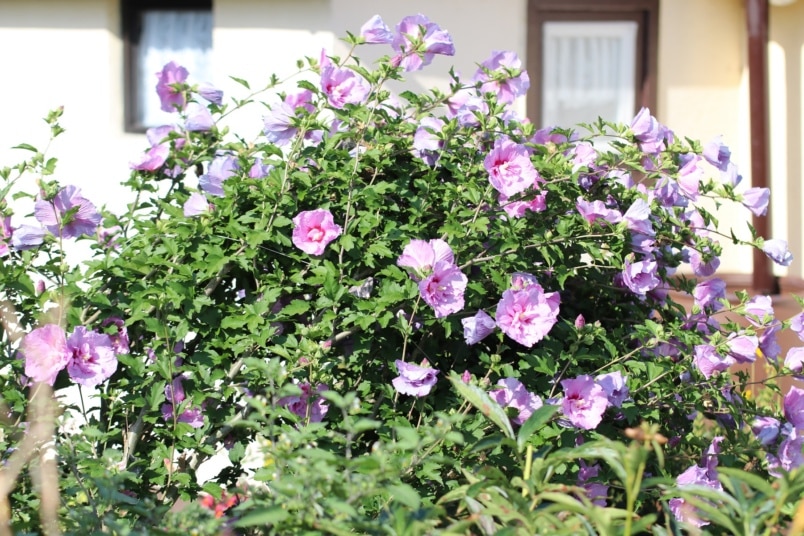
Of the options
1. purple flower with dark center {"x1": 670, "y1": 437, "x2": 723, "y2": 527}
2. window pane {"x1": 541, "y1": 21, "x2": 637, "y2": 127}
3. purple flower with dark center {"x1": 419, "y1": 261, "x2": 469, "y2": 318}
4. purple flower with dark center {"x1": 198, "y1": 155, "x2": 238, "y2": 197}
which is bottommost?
purple flower with dark center {"x1": 670, "y1": 437, "x2": 723, "y2": 527}

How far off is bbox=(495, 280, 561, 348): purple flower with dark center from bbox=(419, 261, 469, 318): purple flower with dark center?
9cm

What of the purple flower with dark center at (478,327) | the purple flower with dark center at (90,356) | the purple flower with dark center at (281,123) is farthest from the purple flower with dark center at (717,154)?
the purple flower with dark center at (90,356)

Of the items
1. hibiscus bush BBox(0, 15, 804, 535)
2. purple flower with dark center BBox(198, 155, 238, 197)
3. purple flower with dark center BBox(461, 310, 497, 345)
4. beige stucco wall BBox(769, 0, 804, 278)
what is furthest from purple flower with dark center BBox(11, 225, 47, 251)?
beige stucco wall BBox(769, 0, 804, 278)

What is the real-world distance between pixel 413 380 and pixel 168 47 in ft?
16.0

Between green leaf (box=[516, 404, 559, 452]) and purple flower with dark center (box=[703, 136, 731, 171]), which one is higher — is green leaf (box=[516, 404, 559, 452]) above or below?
below

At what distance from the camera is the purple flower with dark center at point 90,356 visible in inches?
86.0

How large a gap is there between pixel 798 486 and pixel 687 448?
3.14 ft

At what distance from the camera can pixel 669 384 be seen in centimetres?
235

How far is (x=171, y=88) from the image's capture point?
8.52 feet

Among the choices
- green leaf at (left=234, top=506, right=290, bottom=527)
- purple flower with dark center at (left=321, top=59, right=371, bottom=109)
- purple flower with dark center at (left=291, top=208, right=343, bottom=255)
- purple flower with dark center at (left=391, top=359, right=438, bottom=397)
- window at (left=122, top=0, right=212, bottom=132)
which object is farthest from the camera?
window at (left=122, top=0, right=212, bottom=132)

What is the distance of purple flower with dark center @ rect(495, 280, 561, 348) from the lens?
215cm

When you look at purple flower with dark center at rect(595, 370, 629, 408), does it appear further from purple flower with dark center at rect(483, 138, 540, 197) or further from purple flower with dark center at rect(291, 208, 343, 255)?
purple flower with dark center at rect(291, 208, 343, 255)

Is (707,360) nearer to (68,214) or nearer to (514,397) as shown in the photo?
(514,397)

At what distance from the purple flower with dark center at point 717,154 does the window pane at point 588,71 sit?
12.4ft
